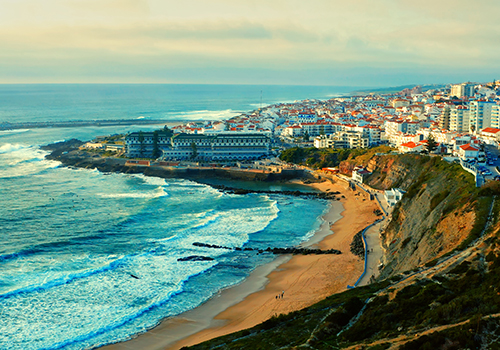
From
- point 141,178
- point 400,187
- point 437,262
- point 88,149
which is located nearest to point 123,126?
point 88,149

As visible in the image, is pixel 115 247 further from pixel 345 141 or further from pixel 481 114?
pixel 481 114

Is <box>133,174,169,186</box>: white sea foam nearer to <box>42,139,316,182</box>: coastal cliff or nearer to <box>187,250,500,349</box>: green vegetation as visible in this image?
<box>42,139,316,182</box>: coastal cliff

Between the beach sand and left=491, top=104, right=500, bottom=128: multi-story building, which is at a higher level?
left=491, top=104, right=500, bottom=128: multi-story building

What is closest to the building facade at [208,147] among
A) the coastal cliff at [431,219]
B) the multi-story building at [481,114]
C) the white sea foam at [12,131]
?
the multi-story building at [481,114]

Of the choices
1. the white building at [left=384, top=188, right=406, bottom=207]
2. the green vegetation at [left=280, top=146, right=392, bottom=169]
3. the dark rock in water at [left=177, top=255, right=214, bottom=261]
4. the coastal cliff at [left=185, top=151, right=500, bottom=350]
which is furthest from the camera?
the green vegetation at [left=280, top=146, right=392, bottom=169]

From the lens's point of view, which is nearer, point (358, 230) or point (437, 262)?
point (437, 262)

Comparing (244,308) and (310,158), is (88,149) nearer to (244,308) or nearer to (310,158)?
(310,158)

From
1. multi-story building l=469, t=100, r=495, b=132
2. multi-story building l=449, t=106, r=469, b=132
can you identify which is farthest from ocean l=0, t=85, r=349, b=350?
multi-story building l=449, t=106, r=469, b=132

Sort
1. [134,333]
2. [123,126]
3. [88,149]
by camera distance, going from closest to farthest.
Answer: [134,333] < [88,149] < [123,126]
